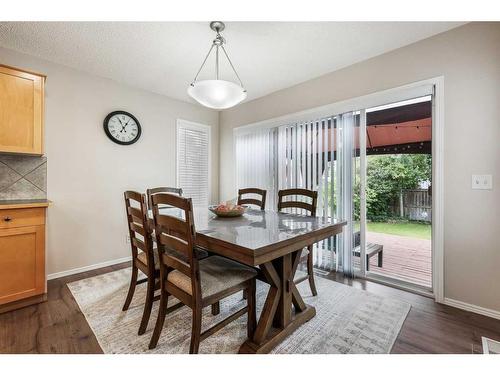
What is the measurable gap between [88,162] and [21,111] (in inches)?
32.8

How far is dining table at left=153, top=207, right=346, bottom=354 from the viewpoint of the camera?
126cm

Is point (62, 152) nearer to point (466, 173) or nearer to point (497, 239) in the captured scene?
point (466, 173)

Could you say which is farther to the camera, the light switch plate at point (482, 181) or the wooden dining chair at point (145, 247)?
the light switch plate at point (482, 181)

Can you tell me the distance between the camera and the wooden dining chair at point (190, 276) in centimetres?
128

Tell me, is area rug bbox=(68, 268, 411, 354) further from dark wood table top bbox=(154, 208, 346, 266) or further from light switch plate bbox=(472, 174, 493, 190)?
light switch plate bbox=(472, 174, 493, 190)

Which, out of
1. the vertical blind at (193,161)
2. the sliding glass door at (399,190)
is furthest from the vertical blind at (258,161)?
the sliding glass door at (399,190)

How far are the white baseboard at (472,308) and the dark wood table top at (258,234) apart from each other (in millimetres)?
1259

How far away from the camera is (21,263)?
201cm

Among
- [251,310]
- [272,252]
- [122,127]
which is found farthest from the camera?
[122,127]

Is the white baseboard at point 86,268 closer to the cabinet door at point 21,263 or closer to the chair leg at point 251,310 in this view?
the cabinet door at point 21,263

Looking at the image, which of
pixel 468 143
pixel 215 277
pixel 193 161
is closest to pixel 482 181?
pixel 468 143

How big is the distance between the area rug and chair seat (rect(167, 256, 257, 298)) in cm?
44

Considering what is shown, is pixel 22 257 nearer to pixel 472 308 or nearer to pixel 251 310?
pixel 251 310
